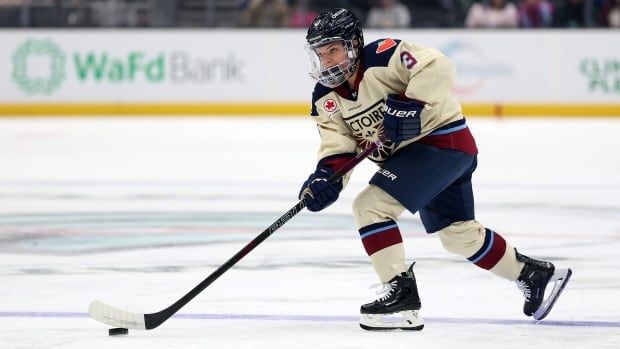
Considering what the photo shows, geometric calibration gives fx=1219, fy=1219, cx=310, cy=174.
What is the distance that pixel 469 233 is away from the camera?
3.47 m

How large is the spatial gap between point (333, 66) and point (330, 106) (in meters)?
0.15

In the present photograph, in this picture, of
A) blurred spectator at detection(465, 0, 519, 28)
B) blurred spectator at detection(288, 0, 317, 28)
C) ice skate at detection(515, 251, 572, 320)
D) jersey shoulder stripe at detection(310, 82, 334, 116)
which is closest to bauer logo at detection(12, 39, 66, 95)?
blurred spectator at detection(288, 0, 317, 28)

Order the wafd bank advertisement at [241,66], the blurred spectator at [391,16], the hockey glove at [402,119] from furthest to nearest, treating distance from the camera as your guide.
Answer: the blurred spectator at [391,16] < the wafd bank advertisement at [241,66] < the hockey glove at [402,119]

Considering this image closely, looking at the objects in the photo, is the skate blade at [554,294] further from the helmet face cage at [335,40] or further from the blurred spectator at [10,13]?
the blurred spectator at [10,13]

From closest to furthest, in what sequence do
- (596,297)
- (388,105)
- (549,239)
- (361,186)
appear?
(388,105) < (596,297) < (549,239) < (361,186)

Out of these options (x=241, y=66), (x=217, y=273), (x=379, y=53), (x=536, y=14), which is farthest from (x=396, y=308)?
(x=536, y=14)

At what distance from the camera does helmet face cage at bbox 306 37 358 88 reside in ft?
11.0

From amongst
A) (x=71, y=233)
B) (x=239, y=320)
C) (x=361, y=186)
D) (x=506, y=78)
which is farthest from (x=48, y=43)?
(x=239, y=320)

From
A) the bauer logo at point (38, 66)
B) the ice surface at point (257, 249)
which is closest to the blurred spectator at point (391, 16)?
the ice surface at point (257, 249)

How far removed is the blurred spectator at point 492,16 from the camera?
11.3 meters

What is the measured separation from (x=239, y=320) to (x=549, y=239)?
195cm

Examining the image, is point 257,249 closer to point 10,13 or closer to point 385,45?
point 385,45

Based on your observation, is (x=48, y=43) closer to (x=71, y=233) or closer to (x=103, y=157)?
(x=103, y=157)

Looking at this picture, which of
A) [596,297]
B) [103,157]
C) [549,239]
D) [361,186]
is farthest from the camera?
[103,157]
